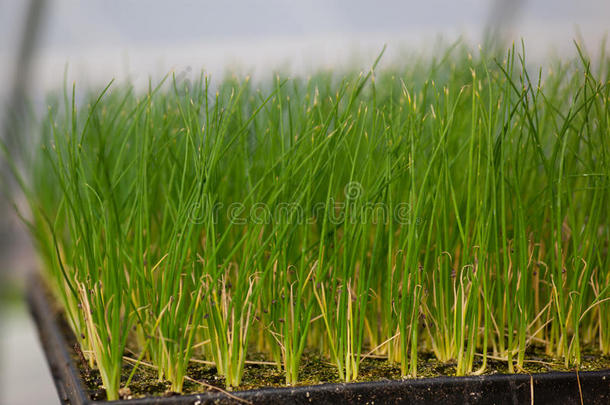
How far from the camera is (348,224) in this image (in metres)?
0.74

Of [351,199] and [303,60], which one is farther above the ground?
[303,60]

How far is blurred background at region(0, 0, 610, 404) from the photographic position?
97cm

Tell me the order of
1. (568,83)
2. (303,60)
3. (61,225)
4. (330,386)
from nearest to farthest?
(330,386), (568,83), (303,60), (61,225)

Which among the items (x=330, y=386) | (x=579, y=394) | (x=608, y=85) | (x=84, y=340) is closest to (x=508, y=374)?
(x=579, y=394)

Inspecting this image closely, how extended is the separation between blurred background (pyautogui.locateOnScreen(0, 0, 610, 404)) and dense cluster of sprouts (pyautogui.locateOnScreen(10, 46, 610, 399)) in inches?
3.7

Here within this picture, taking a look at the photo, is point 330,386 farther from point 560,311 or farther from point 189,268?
point 560,311

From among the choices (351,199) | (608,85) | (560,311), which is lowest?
(560,311)

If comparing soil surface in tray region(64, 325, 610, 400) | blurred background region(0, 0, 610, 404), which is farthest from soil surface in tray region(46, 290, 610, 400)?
blurred background region(0, 0, 610, 404)

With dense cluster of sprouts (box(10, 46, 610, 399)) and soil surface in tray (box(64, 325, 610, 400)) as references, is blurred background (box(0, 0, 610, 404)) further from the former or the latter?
A: soil surface in tray (box(64, 325, 610, 400))

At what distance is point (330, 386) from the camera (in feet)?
2.24

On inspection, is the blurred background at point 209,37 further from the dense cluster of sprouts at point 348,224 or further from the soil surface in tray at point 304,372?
the soil surface in tray at point 304,372

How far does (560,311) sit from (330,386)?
0.36 metres

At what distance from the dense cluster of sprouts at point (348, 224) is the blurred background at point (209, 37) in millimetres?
95

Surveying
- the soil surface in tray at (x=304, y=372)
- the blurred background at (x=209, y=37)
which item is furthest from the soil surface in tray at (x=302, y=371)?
the blurred background at (x=209, y=37)
